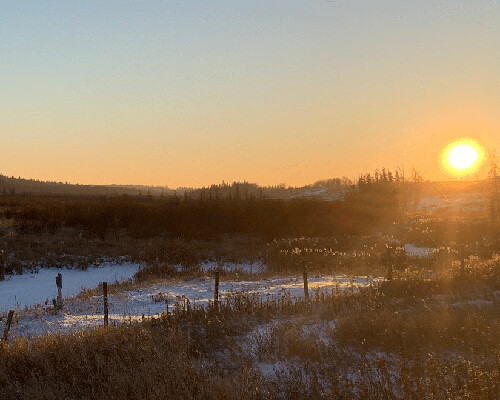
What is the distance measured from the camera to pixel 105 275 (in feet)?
79.4

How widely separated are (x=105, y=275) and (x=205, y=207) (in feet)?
57.1

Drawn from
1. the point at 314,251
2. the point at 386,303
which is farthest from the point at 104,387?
the point at 314,251

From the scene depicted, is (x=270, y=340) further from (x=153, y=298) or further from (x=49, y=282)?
(x=49, y=282)

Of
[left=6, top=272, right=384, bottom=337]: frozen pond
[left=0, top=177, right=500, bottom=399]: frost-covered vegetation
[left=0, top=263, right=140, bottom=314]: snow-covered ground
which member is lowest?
[left=0, top=263, right=140, bottom=314]: snow-covered ground

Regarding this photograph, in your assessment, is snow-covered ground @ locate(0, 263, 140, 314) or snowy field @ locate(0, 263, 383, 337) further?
snow-covered ground @ locate(0, 263, 140, 314)

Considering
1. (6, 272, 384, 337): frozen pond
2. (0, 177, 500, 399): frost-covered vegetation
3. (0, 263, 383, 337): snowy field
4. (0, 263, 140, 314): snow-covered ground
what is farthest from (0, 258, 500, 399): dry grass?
(0, 263, 140, 314): snow-covered ground

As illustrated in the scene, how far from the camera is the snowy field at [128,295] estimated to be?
12.8m

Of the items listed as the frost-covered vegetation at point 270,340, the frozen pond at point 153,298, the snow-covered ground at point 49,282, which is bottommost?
the snow-covered ground at point 49,282

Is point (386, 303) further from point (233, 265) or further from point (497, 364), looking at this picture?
point (233, 265)

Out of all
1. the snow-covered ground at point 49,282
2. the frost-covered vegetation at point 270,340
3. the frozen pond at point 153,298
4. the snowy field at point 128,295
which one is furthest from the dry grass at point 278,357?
the snow-covered ground at point 49,282

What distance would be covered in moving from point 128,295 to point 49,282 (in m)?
7.88

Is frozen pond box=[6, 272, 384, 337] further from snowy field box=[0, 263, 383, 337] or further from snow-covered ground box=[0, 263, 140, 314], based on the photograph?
snow-covered ground box=[0, 263, 140, 314]

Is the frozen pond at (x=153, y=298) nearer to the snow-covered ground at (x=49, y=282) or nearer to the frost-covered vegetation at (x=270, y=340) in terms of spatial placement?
the frost-covered vegetation at (x=270, y=340)

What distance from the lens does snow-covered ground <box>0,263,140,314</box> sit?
18812 millimetres
